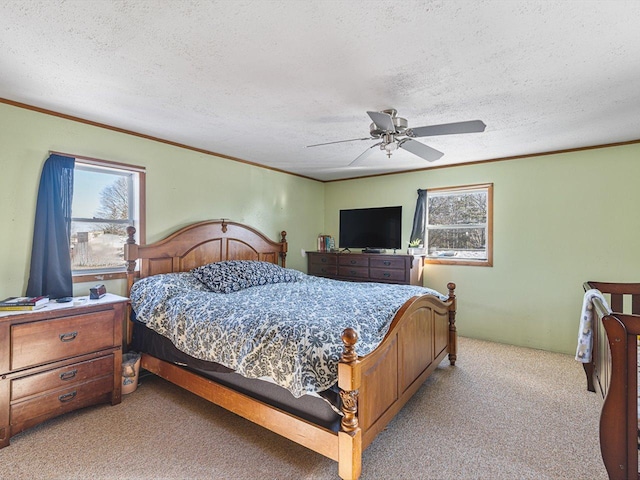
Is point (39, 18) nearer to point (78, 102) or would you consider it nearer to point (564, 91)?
point (78, 102)

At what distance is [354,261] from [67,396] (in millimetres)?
3426

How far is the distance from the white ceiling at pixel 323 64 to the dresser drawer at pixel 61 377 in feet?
6.57

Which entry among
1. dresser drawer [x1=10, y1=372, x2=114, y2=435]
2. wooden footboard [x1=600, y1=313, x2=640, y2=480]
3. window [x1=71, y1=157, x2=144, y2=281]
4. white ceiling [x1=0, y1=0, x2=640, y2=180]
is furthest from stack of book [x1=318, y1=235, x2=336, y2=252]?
wooden footboard [x1=600, y1=313, x2=640, y2=480]

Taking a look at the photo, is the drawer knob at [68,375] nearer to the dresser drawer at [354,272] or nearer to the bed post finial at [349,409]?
the bed post finial at [349,409]

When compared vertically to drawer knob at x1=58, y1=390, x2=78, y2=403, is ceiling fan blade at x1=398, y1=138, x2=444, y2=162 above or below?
above

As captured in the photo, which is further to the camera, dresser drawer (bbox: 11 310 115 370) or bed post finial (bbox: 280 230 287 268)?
bed post finial (bbox: 280 230 287 268)

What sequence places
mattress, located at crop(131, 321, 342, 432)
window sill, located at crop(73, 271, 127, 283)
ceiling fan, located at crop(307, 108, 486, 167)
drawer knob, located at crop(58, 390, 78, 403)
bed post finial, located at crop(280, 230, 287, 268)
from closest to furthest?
mattress, located at crop(131, 321, 342, 432) → ceiling fan, located at crop(307, 108, 486, 167) → drawer knob, located at crop(58, 390, 78, 403) → window sill, located at crop(73, 271, 127, 283) → bed post finial, located at crop(280, 230, 287, 268)

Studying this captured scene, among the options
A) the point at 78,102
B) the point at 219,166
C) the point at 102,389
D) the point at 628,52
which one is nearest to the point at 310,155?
the point at 219,166

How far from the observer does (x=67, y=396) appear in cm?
232

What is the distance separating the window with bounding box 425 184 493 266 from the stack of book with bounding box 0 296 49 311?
4.28 meters

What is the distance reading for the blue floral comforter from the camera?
5.86 ft

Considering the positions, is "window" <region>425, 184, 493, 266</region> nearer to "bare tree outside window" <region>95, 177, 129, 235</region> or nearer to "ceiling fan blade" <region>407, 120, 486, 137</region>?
"ceiling fan blade" <region>407, 120, 486, 137</region>

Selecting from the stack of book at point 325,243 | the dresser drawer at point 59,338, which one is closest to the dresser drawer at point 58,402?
the dresser drawer at point 59,338

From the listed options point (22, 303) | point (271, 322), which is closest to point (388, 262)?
point (271, 322)
